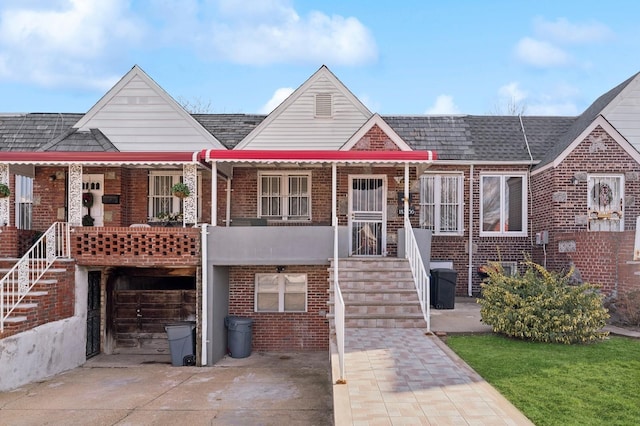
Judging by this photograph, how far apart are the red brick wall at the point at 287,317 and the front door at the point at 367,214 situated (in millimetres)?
1485

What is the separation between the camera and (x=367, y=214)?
47.2 ft

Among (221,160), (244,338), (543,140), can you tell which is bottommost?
(244,338)

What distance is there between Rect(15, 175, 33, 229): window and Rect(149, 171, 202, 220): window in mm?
3697

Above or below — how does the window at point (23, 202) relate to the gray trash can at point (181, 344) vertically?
above

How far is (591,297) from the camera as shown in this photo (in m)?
9.45

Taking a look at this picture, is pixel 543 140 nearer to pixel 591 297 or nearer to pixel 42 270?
pixel 591 297

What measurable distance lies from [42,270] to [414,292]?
802cm

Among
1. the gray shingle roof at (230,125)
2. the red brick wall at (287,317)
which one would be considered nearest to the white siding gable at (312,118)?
the gray shingle roof at (230,125)

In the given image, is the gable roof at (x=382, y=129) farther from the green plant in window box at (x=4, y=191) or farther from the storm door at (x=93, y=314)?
the green plant in window box at (x=4, y=191)

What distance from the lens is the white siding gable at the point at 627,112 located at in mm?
15086

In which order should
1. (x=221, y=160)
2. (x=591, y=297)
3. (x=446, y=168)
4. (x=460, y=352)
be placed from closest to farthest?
(x=460, y=352) → (x=591, y=297) → (x=221, y=160) → (x=446, y=168)

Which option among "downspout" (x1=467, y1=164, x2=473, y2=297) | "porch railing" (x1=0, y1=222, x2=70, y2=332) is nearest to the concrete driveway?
"porch railing" (x1=0, y1=222, x2=70, y2=332)

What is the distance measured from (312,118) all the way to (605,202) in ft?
28.8

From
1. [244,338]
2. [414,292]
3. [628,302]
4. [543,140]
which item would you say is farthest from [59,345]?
[543,140]
